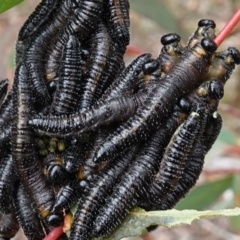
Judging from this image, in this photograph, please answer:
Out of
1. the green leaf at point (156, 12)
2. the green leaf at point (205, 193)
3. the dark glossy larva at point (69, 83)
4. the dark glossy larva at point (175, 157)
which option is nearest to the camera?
the dark glossy larva at point (175, 157)

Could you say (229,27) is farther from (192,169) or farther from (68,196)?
(68,196)

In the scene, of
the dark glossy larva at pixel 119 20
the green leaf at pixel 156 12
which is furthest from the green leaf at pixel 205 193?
the dark glossy larva at pixel 119 20

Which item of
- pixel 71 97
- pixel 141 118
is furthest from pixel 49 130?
pixel 141 118

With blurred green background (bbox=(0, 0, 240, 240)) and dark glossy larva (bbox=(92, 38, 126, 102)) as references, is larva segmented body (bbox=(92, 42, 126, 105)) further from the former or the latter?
blurred green background (bbox=(0, 0, 240, 240))

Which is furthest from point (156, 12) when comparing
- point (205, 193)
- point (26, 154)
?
point (26, 154)

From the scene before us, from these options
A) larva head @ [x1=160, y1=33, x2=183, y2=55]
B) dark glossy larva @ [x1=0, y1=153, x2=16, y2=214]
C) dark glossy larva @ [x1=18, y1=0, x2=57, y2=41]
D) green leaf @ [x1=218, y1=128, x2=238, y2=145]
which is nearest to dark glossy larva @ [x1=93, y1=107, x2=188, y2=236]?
larva head @ [x1=160, y1=33, x2=183, y2=55]

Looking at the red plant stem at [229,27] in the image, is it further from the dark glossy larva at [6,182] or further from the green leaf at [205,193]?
the green leaf at [205,193]

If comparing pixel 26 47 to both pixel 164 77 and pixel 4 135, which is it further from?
pixel 164 77
